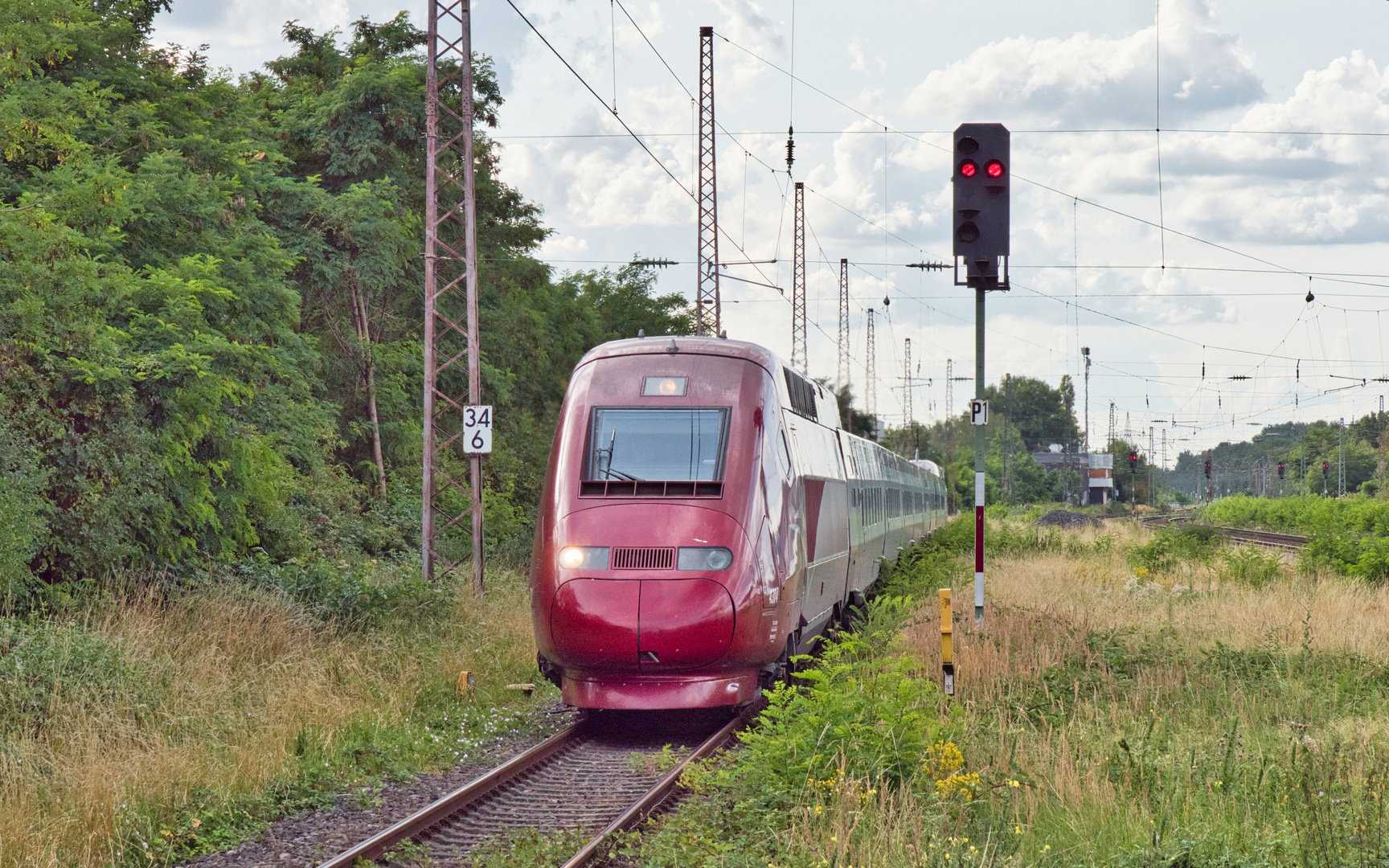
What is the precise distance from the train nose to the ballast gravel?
3.83ft

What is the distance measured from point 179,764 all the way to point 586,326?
3961cm

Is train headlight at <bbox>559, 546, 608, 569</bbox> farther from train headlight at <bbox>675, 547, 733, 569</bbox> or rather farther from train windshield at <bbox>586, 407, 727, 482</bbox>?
train windshield at <bbox>586, 407, 727, 482</bbox>

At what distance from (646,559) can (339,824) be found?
3.40 meters

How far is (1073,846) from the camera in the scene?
6.85 metres

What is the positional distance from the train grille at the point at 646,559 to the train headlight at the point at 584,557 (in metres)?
0.12

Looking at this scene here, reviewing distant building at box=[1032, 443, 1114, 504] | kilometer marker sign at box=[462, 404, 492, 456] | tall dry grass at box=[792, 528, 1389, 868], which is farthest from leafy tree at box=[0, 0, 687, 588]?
distant building at box=[1032, 443, 1114, 504]

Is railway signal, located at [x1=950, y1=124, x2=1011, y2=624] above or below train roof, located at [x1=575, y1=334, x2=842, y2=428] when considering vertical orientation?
above

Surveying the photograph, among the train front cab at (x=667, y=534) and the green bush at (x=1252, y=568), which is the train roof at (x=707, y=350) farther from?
the green bush at (x=1252, y=568)

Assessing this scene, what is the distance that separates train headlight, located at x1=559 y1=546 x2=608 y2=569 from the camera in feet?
35.1

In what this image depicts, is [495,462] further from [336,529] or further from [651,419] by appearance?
[651,419]

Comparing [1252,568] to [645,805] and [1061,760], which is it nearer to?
[1061,760]

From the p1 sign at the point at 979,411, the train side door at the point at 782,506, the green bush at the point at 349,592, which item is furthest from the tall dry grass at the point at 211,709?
the p1 sign at the point at 979,411

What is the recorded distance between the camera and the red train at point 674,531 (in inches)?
414

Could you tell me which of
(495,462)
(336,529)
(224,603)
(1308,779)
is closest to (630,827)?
(1308,779)
